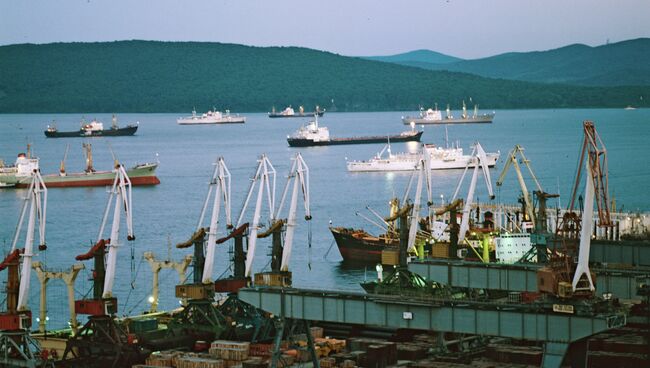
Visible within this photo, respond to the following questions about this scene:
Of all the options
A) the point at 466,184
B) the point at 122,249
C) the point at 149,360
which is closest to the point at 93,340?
the point at 149,360

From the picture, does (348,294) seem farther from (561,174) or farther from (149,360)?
(561,174)

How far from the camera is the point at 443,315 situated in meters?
39.2

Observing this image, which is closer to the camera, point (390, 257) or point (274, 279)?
point (274, 279)

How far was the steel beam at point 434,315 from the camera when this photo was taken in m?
36.9

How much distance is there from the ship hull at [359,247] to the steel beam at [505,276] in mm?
29253

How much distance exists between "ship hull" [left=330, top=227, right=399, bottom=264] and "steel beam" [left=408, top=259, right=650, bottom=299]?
29.3 metres

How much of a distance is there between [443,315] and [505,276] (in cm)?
1104

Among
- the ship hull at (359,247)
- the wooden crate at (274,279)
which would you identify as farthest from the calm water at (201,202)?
the wooden crate at (274,279)

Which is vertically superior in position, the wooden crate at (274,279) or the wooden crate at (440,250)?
the wooden crate at (274,279)

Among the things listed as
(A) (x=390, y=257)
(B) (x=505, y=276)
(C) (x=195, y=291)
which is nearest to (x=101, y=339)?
(C) (x=195, y=291)

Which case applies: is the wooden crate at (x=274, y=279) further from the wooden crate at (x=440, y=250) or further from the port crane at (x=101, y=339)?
the wooden crate at (x=440, y=250)

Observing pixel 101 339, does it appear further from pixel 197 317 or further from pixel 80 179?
pixel 80 179

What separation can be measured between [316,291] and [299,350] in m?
2.08

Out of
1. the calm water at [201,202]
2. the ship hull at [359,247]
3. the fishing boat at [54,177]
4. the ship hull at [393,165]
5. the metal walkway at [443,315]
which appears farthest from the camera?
the ship hull at [393,165]
